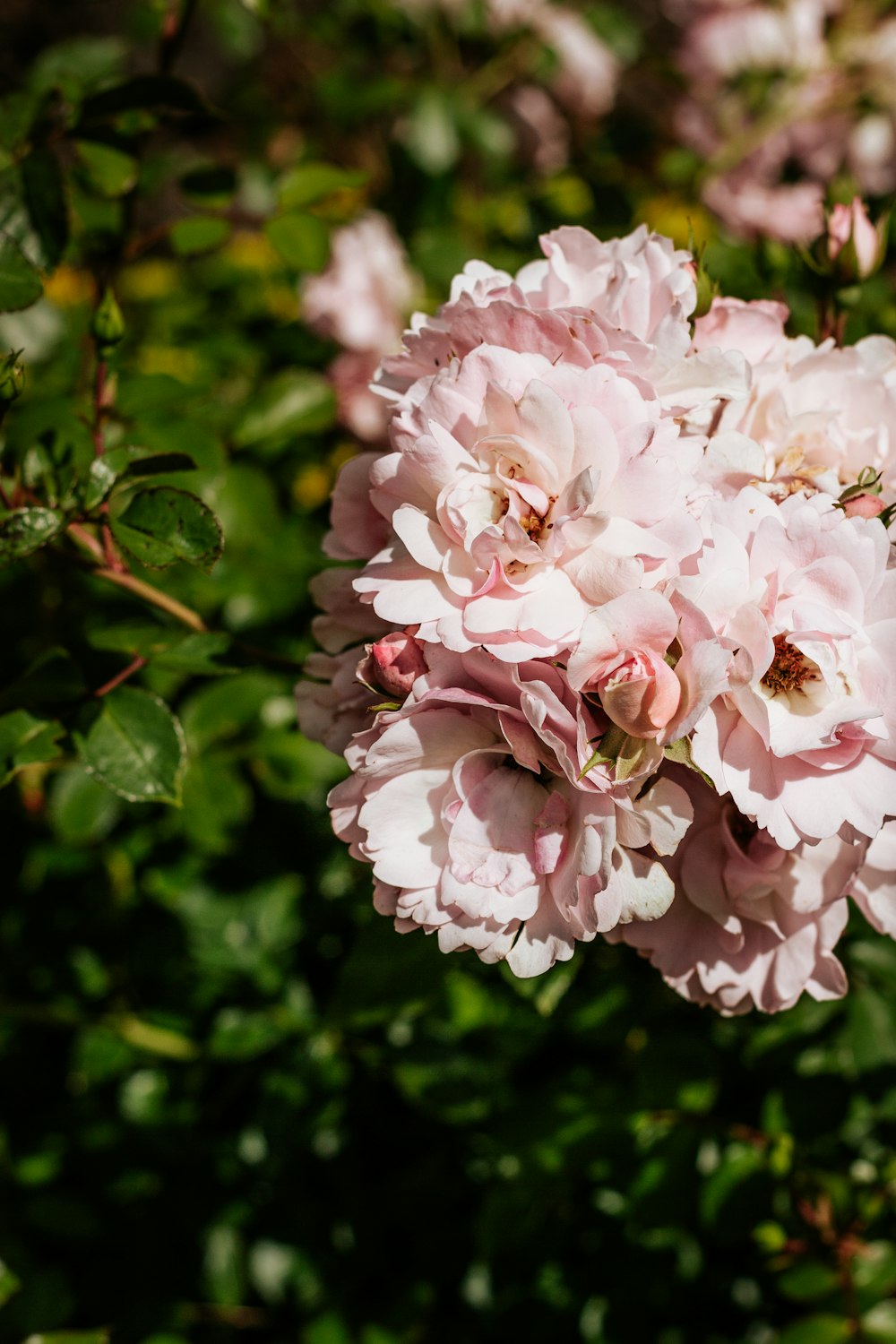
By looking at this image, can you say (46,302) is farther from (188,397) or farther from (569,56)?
(569,56)

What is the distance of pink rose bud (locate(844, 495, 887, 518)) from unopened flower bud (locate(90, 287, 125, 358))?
2.21 ft

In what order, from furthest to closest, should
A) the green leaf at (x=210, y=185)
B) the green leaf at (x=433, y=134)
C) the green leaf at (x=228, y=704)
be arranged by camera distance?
the green leaf at (x=433, y=134) < the green leaf at (x=210, y=185) < the green leaf at (x=228, y=704)

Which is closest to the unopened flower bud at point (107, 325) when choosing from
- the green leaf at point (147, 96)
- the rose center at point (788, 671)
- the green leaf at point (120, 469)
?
the green leaf at point (120, 469)

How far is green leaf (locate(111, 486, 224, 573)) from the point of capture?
813 mm

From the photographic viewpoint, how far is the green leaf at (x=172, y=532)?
2.67ft

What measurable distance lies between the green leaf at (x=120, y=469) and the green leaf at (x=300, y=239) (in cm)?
54

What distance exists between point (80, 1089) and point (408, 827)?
43.7 inches

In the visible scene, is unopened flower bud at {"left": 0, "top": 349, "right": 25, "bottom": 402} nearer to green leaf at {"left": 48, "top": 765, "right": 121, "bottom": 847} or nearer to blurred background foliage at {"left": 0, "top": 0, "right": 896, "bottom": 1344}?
blurred background foliage at {"left": 0, "top": 0, "right": 896, "bottom": 1344}

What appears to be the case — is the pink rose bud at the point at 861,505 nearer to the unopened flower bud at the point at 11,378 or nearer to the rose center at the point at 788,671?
the rose center at the point at 788,671

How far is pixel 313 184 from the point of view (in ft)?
4.49

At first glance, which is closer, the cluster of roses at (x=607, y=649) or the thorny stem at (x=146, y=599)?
the cluster of roses at (x=607, y=649)

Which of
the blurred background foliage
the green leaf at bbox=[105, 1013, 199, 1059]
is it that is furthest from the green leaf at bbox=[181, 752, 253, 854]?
the green leaf at bbox=[105, 1013, 199, 1059]

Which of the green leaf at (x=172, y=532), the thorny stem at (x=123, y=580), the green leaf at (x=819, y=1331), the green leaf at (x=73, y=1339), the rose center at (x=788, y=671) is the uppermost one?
the green leaf at (x=172, y=532)

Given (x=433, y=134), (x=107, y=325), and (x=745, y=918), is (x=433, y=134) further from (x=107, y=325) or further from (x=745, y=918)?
(x=745, y=918)
